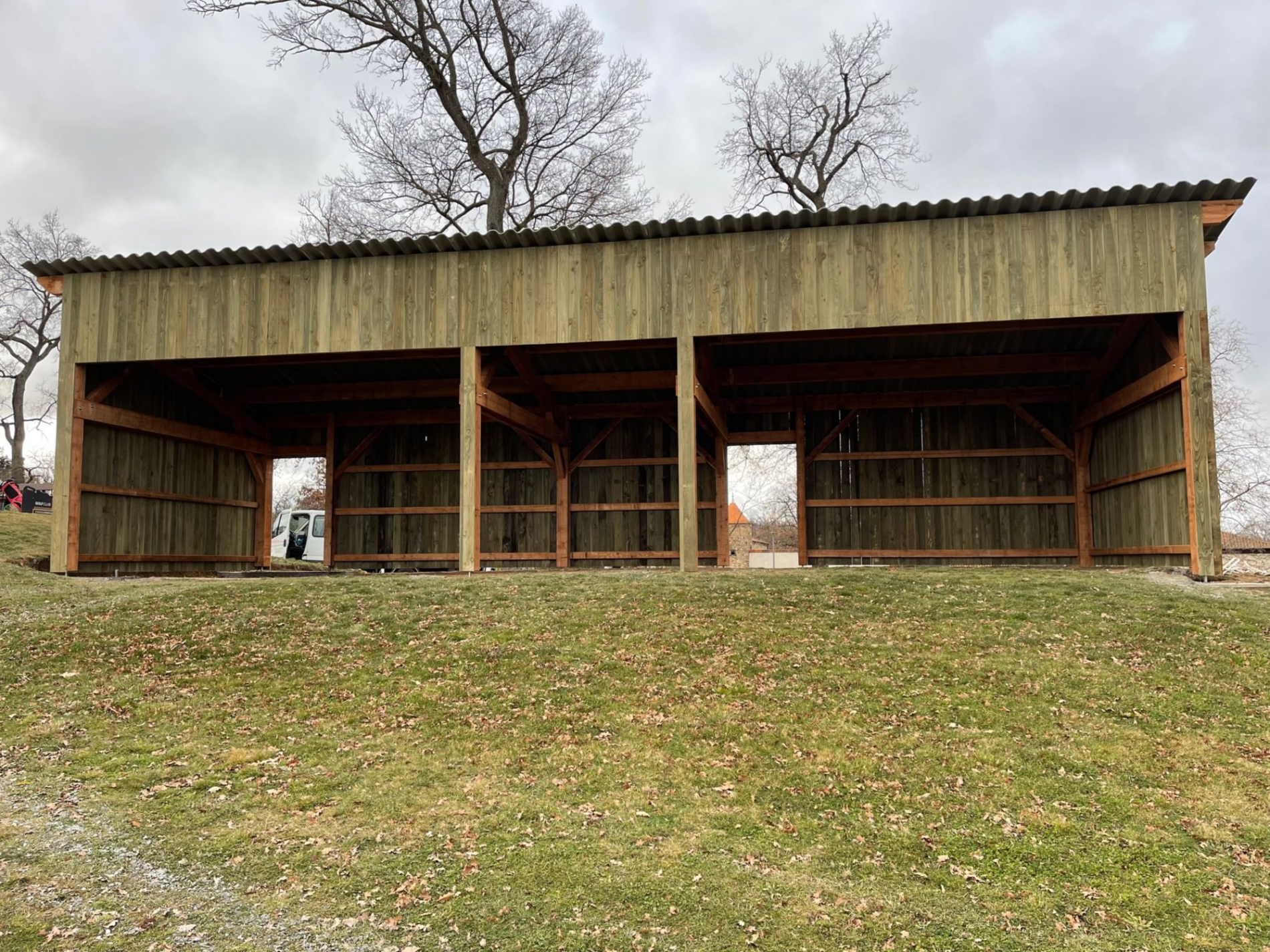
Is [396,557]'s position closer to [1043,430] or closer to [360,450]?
[360,450]

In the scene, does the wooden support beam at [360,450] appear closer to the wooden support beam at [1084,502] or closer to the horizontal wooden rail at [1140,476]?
the wooden support beam at [1084,502]

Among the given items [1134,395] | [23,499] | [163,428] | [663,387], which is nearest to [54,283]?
[163,428]

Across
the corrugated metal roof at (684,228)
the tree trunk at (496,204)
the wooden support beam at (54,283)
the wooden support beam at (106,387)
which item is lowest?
the wooden support beam at (106,387)

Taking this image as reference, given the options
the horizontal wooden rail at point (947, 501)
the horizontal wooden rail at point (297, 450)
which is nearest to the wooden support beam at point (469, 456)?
the horizontal wooden rail at point (947, 501)

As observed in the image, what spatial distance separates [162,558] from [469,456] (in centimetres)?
675

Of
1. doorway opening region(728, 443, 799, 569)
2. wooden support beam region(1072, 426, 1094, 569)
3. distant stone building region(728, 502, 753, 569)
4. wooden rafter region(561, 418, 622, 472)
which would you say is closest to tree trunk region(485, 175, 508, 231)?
Result: doorway opening region(728, 443, 799, 569)

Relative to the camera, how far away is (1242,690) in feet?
21.4

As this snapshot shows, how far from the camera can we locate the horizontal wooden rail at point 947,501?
14758 millimetres

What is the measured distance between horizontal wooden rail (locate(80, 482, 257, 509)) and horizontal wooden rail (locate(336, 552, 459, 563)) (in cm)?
207

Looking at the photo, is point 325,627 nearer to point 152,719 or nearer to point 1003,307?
point 152,719

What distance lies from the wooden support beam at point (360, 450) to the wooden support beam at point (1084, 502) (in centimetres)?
1220

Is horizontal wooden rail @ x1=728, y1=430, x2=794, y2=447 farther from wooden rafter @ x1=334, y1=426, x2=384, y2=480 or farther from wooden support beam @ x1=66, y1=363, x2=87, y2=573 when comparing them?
wooden support beam @ x1=66, y1=363, x2=87, y2=573

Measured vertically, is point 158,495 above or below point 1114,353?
below

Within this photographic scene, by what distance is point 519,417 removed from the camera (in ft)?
45.0
